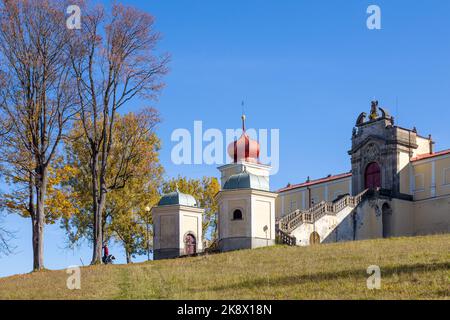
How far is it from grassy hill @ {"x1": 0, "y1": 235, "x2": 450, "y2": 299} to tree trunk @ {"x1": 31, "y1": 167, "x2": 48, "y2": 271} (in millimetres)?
2972

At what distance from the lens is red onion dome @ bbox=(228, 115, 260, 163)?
239 ft

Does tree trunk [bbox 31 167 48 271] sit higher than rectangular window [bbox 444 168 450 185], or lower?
lower

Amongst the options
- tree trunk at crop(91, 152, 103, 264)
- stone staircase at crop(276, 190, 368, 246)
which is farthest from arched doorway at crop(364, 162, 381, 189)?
tree trunk at crop(91, 152, 103, 264)

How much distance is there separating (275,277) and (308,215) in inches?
1168

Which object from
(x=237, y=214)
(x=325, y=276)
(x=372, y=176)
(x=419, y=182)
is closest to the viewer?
(x=325, y=276)

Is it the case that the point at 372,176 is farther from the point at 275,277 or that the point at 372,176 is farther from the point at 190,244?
the point at 275,277

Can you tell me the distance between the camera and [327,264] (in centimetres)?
3622

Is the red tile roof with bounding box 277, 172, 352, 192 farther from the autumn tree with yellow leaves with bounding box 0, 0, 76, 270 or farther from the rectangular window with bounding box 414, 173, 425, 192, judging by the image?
the autumn tree with yellow leaves with bounding box 0, 0, 76, 270

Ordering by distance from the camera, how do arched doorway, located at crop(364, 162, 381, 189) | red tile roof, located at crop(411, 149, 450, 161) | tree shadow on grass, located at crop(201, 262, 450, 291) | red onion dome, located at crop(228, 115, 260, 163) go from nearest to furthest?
tree shadow on grass, located at crop(201, 262, 450, 291) → red tile roof, located at crop(411, 149, 450, 161) → arched doorway, located at crop(364, 162, 381, 189) → red onion dome, located at crop(228, 115, 260, 163)

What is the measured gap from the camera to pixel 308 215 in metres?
62.0

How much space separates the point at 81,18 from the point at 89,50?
5.99ft

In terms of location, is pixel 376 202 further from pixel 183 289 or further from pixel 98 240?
pixel 183 289

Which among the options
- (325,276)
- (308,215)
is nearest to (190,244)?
(308,215)
